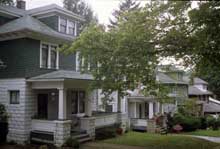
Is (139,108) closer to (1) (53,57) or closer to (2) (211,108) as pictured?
(1) (53,57)

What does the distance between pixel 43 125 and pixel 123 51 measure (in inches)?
293

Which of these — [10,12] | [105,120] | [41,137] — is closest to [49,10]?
[10,12]

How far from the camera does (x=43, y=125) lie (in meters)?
16.4

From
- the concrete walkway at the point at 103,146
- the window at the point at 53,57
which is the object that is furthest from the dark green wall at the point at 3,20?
the concrete walkway at the point at 103,146

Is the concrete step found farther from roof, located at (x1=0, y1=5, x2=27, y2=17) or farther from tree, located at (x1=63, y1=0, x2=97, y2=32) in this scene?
tree, located at (x1=63, y1=0, x2=97, y2=32)

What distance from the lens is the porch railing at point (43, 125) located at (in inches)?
631

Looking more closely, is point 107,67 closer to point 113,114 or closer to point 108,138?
point 108,138

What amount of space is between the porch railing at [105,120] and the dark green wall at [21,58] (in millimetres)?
4647

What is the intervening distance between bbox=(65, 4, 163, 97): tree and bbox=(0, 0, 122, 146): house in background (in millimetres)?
3394

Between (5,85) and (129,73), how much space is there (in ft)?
28.5

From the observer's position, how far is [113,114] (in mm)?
21250

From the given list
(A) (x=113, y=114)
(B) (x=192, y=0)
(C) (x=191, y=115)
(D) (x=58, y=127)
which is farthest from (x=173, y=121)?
(B) (x=192, y=0)

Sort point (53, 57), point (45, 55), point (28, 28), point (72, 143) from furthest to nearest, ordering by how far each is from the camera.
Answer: point (53, 57)
point (45, 55)
point (28, 28)
point (72, 143)

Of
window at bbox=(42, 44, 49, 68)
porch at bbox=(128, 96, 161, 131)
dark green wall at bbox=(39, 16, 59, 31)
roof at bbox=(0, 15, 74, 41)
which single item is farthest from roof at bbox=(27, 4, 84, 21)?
porch at bbox=(128, 96, 161, 131)
